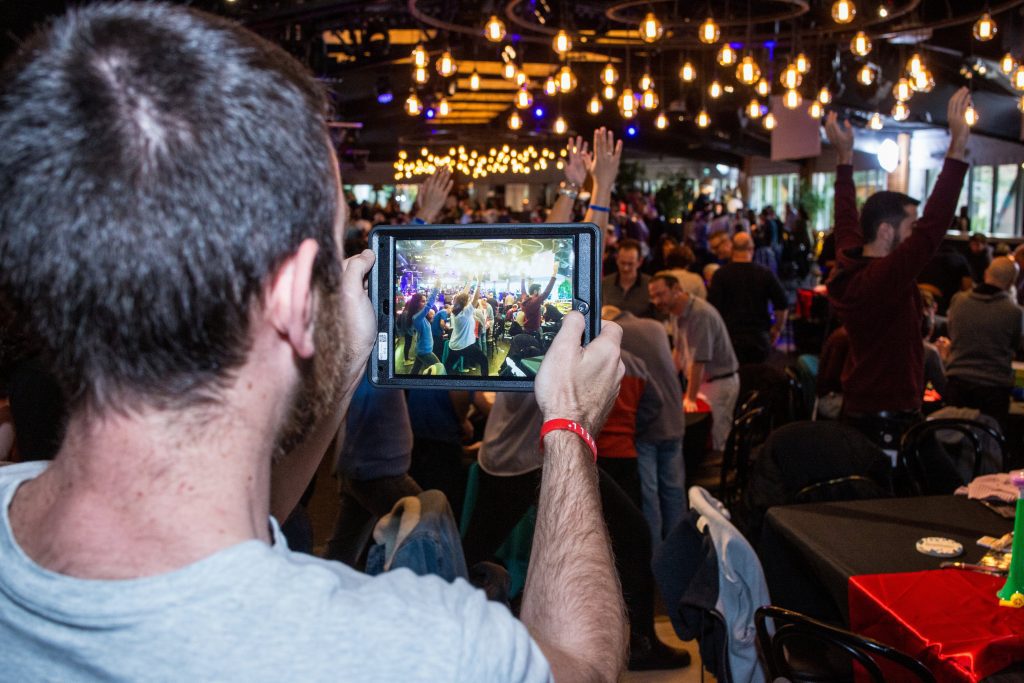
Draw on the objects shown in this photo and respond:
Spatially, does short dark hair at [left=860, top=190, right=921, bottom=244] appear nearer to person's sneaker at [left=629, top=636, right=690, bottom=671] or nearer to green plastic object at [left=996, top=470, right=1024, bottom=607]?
green plastic object at [left=996, top=470, right=1024, bottom=607]

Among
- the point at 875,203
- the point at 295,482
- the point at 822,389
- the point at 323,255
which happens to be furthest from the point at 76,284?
the point at 822,389

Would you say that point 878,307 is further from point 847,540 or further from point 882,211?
point 847,540

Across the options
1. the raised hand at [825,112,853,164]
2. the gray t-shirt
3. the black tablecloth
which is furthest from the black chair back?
the raised hand at [825,112,853,164]

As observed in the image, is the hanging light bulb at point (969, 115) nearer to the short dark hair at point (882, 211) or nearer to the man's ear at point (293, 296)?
the short dark hair at point (882, 211)

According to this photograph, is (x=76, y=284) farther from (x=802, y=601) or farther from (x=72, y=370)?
(x=802, y=601)

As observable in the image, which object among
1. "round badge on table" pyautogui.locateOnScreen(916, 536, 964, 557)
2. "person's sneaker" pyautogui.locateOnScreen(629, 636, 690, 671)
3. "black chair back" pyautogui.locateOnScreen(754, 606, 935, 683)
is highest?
"round badge on table" pyautogui.locateOnScreen(916, 536, 964, 557)

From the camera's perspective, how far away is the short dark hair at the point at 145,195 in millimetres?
699

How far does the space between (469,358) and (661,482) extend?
343 cm

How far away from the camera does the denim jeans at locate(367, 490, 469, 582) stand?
2312 millimetres

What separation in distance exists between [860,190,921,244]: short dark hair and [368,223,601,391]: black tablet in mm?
3023

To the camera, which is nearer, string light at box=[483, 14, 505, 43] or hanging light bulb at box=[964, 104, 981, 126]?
hanging light bulb at box=[964, 104, 981, 126]

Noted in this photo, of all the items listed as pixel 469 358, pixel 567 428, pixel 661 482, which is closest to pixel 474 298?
pixel 469 358

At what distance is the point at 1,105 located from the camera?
2.41 feet

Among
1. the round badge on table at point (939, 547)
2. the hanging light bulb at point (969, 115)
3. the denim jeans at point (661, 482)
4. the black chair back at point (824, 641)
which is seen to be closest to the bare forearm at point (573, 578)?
the black chair back at point (824, 641)
